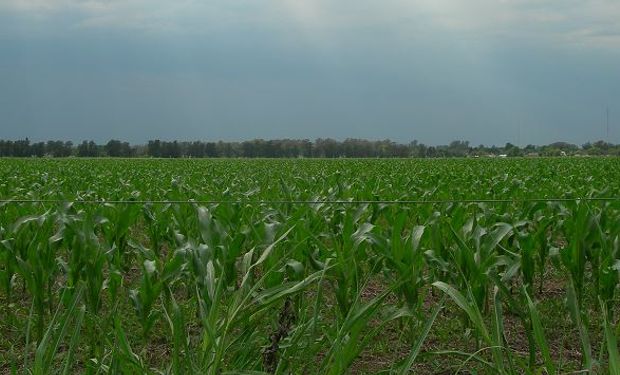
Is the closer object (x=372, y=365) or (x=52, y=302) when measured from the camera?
(x=372, y=365)

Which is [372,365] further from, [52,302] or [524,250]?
[52,302]

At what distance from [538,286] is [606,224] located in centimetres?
100

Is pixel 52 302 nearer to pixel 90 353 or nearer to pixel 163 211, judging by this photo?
pixel 90 353

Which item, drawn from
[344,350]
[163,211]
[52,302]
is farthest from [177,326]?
[163,211]

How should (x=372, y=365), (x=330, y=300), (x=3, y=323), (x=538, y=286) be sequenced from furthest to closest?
(x=538, y=286) → (x=330, y=300) → (x=3, y=323) → (x=372, y=365)

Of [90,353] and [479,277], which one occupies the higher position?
[479,277]

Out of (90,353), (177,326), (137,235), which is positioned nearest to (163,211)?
(137,235)

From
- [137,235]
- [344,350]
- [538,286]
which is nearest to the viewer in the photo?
[344,350]

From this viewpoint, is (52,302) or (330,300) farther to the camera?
(330,300)

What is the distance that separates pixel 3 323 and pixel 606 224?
14.1 ft

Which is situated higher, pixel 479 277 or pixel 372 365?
pixel 479 277

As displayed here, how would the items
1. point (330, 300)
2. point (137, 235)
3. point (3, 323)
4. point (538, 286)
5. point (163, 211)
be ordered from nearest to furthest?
1. point (3, 323)
2. point (330, 300)
3. point (538, 286)
4. point (163, 211)
5. point (137, 235)

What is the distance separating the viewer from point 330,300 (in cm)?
526

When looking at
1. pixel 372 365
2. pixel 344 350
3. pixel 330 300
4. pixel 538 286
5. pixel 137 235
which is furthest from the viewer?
pixel 137 235
